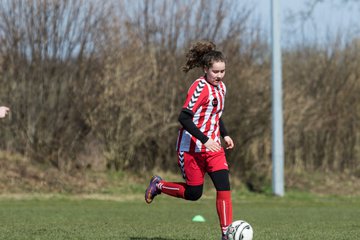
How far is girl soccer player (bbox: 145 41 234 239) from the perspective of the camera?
753 centimetres

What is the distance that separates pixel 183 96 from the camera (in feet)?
69.4

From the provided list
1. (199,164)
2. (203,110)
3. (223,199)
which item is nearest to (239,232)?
(223,199)

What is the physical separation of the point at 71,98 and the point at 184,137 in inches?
504

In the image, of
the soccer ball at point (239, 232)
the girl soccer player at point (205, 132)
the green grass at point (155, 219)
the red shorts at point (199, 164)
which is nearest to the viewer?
the soccer ball at point (239, 232)

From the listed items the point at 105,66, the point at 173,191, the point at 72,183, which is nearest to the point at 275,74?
the point at 105,66

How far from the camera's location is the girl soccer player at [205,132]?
24.7 ft

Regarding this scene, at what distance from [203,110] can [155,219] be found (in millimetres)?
4805

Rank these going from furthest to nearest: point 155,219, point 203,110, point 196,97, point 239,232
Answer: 1. point 155,219
2. point 203,110
3. point 196,97
4. point 239,232

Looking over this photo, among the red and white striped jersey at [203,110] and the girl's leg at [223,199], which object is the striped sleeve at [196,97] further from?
the girl's leg at [223,199]

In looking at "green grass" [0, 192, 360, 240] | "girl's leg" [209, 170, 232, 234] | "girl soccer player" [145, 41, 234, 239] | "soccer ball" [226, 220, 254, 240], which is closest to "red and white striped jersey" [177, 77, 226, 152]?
"girl soccer player" [145, 41, 234, 239]

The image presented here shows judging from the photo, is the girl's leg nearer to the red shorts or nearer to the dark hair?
the red shorts

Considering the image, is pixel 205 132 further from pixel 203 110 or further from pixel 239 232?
pixel 239 232

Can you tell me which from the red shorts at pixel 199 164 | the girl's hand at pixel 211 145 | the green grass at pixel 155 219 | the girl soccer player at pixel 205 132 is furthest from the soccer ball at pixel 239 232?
the green grass at pixel 155 219

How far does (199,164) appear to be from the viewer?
778cm
